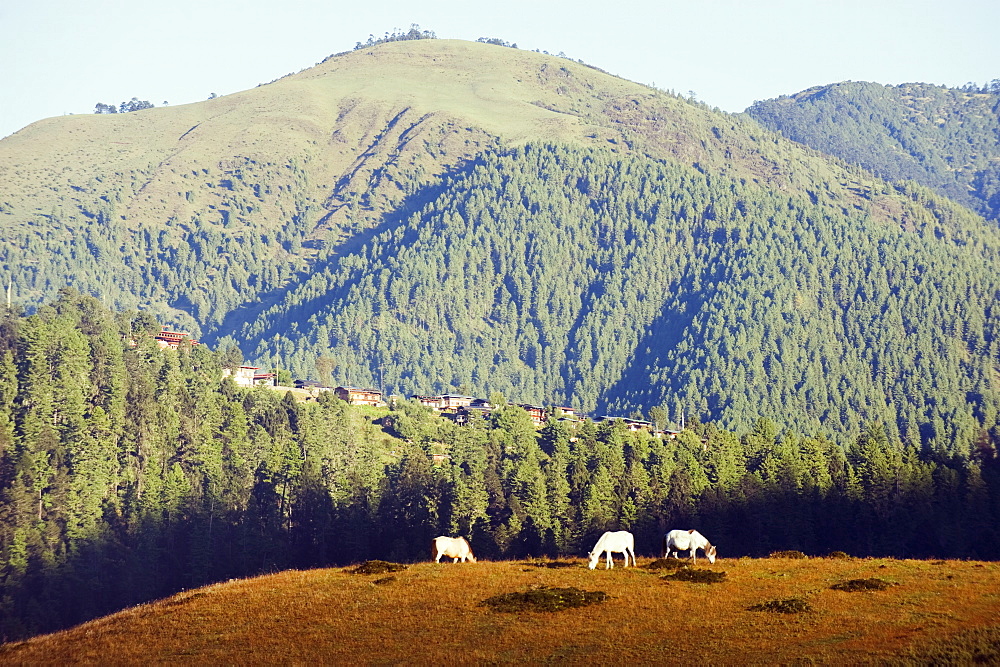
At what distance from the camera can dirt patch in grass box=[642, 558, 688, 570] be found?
66438 mm

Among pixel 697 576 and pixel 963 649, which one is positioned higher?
pixel 963 649

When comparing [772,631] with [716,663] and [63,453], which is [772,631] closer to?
[716,663]

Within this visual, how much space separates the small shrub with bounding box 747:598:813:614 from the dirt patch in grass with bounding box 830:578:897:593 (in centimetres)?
446

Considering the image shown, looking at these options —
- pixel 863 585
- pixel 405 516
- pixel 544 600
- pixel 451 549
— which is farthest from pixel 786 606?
pixel 405 516

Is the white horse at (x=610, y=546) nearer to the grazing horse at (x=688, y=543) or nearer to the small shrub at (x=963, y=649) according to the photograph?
the grazing horse at (x=688, y=543)

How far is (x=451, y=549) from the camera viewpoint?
250 feet

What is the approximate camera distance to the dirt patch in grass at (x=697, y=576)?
62.0 meters

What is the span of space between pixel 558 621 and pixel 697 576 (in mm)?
10087

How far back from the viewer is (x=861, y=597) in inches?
2276

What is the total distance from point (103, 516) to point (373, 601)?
437 ft

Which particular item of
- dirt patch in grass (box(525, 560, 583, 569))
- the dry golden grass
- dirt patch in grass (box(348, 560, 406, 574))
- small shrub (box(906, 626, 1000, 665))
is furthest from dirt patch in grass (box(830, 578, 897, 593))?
dirt patch in grass (box(348, 560, 406, 574))

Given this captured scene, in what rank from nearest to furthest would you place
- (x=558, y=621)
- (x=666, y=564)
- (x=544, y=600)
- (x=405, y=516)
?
(x=558, y=621) < (x=544, y=600) < (x=666, y=564) < (x=405, y=516)

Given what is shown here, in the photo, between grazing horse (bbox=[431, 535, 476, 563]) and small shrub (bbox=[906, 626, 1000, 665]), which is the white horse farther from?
small shrub (bbox=[906, 626, 1000, 665])

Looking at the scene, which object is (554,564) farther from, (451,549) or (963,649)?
(963,649)
